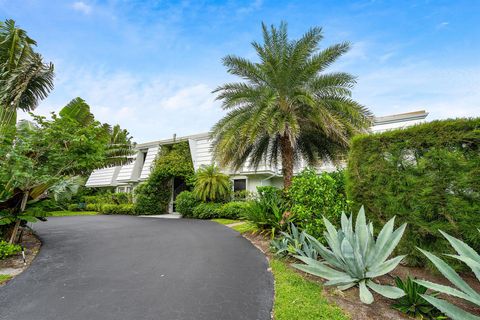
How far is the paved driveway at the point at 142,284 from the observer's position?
357 centimetres

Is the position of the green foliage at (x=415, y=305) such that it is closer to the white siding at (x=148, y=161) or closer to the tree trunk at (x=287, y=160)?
the tree trunk at (x=287, y=160)

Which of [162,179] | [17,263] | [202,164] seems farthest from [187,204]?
[17,263]

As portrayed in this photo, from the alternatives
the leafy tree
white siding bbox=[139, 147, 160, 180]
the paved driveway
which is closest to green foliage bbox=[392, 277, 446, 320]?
the paved driveway

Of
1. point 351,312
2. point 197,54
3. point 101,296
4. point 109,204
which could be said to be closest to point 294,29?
point 197,54

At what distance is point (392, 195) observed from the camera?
5.25 m

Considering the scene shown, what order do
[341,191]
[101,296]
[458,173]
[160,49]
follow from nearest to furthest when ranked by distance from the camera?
[101,296], [458,173], [341,191], [160,49]

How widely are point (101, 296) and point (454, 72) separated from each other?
38.1 feet

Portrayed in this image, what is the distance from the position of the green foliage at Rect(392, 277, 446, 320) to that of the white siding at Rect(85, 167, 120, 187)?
28369mm

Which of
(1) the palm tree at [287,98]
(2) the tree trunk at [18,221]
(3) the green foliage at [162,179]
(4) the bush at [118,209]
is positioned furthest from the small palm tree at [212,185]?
(2) the tree trunk at [18,221]

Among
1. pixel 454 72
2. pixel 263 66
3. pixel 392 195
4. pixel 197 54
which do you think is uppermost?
pixel 197 54

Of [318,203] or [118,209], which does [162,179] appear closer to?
[118,209]

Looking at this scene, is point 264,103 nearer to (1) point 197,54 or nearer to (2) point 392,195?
(1) point 197,54

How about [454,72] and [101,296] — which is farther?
[454,72]

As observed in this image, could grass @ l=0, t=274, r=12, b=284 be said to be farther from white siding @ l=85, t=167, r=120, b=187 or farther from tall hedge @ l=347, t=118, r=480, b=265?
white siding @ l=85, t=167, r=120, b=187
